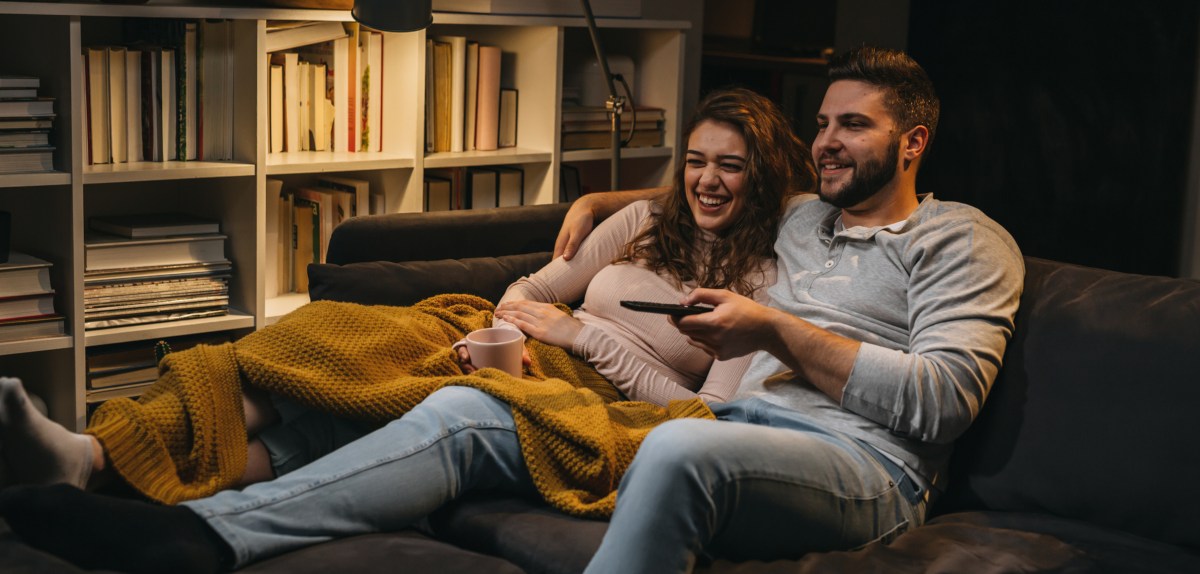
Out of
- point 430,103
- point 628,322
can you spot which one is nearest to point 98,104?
point 430,103

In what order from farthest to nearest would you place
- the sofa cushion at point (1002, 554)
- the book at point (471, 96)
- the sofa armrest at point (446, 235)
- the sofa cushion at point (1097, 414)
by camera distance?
the book at point (471, 96) < the sofa armrest at point (446, 235) < the sofa cushion at point (1097, 414) < the sofa cushion at point (1002, 554)

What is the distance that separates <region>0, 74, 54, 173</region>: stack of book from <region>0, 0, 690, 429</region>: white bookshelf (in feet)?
0.11

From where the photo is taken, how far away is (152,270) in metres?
2.79

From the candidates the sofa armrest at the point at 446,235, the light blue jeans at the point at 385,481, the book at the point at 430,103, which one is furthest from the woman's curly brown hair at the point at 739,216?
the book at the point at 430,103

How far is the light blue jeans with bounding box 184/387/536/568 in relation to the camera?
1545mm

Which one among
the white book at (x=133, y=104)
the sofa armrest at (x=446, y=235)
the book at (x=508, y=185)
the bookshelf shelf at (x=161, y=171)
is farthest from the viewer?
the book at (x=508, y=185)

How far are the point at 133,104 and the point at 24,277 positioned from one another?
1.58ft

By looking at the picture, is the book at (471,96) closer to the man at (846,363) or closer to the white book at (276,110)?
the white book at (276,110)

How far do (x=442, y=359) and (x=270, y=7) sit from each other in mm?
1305

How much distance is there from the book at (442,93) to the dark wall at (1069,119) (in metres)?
1.78

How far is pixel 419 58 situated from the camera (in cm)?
310

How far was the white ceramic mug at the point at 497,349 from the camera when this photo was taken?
190 centimetres

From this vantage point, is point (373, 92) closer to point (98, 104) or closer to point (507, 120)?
point (507, 120)

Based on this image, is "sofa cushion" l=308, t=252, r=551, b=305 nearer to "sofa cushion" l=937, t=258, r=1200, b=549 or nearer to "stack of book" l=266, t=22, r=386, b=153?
"stack of book" l=266, t=22, r=386, b=153
